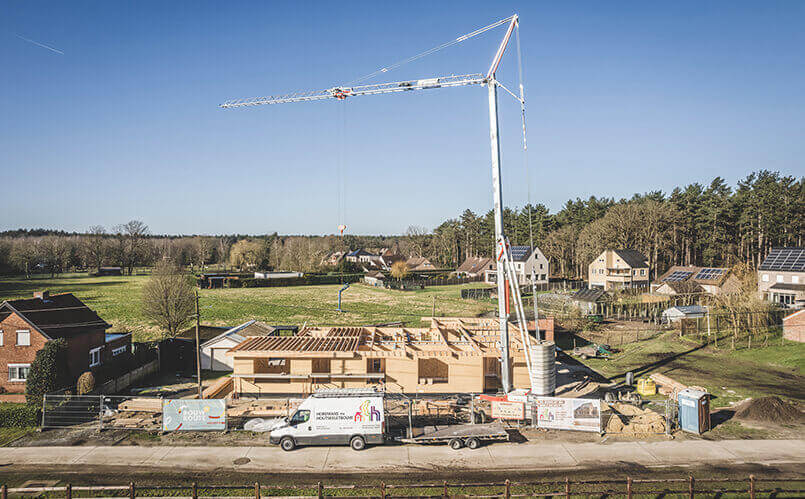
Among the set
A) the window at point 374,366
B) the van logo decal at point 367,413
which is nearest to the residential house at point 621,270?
the window at point 374,366

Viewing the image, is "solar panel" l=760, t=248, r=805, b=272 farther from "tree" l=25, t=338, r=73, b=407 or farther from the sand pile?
"tree" l=25, t=338, r=73, b=407

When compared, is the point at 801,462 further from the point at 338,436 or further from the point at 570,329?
the point at 570,329

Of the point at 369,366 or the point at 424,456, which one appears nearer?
the point at 424,456

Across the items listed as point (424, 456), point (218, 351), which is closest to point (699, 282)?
point (424, 456)

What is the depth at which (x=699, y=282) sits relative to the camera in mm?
66312

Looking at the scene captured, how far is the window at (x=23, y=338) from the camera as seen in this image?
2744 cm

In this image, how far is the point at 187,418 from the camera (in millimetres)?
22156

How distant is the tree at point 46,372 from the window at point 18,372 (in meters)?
2.29

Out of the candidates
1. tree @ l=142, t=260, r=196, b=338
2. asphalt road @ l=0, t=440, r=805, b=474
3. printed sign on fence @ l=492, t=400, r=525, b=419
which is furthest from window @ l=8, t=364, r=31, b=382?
printed sign on fence @ l=492, t=400, r=525, b=419

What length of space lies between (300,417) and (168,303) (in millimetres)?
25948

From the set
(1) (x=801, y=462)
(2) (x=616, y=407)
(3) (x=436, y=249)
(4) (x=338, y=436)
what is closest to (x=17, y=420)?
(4) (x=338, y=436)

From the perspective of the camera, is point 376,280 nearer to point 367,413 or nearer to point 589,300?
point 589,300

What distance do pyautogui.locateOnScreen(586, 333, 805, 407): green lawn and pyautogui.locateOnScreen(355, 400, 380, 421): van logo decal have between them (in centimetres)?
2057

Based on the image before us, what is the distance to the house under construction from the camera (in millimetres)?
27297
